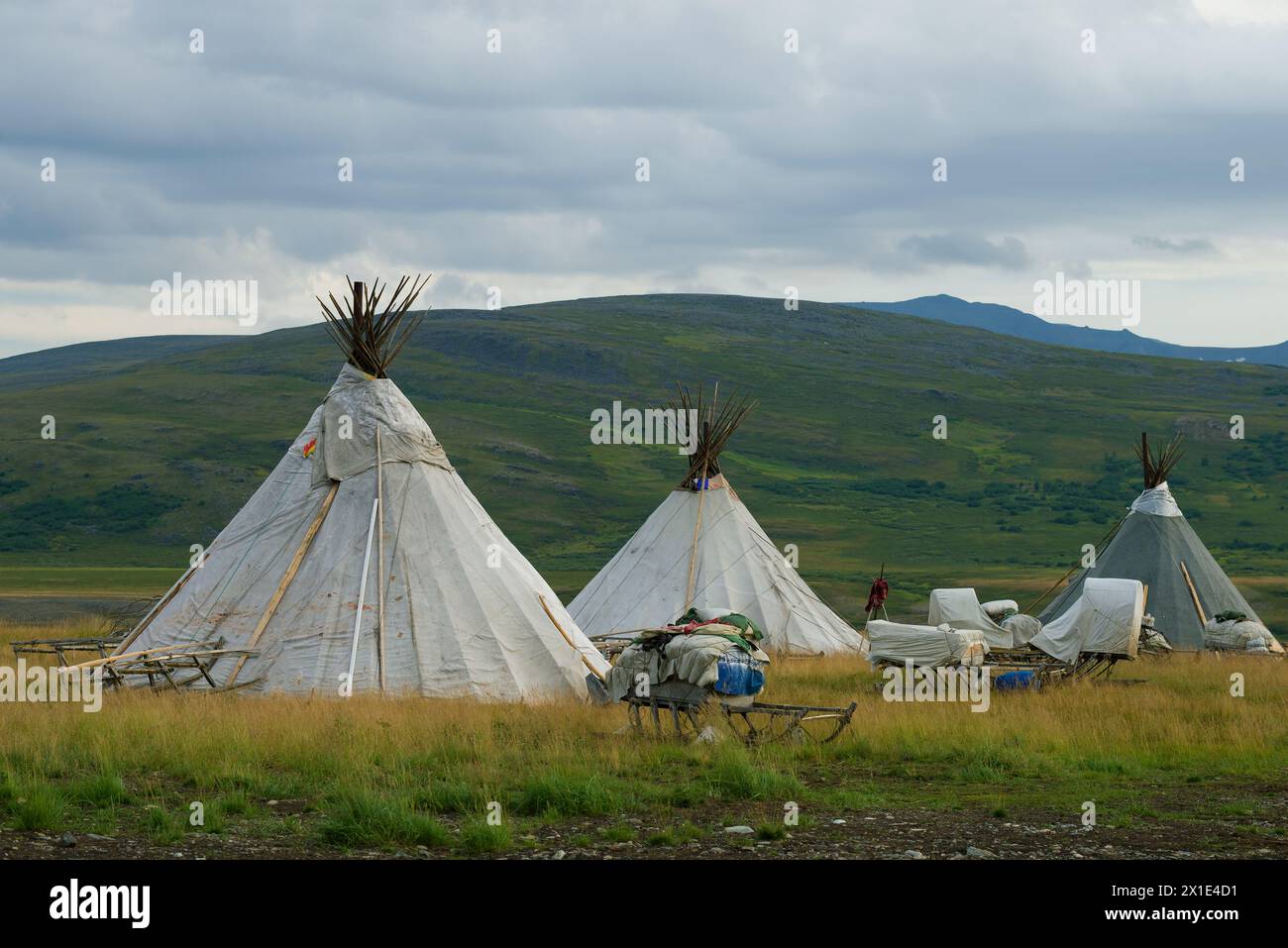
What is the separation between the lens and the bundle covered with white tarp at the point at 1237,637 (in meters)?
28.3

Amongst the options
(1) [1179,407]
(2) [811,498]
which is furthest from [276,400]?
(1) [1179,407]

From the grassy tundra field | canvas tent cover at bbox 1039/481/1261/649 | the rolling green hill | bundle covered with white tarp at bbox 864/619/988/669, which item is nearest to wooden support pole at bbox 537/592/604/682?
the grassy tundra field

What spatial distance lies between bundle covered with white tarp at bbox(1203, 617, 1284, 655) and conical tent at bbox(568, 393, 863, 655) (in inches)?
267

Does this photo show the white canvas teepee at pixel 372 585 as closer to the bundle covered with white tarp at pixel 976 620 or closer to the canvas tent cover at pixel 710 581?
the bundle covered with white tarp at pixel 976 620

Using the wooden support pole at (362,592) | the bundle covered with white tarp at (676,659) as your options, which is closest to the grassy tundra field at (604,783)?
the bundle covered with white tarp at (676,659)

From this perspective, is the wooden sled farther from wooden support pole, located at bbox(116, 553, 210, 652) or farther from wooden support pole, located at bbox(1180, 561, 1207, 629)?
wooden support pole, located at bbox(1180, 561, 1207, 629)

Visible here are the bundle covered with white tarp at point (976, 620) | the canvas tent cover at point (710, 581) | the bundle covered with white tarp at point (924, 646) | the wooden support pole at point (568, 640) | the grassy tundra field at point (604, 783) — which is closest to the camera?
the grassy tundra field at point (604, 783)

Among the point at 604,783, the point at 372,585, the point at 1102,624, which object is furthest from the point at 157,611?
the point at 1102,624

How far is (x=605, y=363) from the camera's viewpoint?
138 metres

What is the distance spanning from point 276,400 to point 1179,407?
7121 centimetres

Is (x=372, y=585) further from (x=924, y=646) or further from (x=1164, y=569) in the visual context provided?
(x=1164, y=569)

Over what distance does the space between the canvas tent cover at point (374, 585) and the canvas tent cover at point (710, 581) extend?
7.35 m

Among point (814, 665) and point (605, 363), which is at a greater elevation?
point (605, 363)
